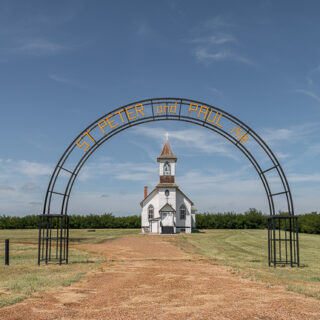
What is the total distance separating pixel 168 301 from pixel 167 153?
38715 millimetres

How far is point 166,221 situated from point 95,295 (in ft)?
116

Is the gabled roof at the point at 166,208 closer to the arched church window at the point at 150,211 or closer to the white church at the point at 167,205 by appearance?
the white church at the point at 167,205

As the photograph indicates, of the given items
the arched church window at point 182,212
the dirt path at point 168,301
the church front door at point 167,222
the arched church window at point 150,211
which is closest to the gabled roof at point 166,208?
the church front door at point 167,222

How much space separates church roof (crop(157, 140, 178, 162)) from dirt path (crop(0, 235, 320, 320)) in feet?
112

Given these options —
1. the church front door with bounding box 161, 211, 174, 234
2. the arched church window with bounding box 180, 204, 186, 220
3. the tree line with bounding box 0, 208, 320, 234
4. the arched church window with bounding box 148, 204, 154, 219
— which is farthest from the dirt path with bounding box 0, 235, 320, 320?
the tree line with bounding box 0, 208, 320, 234

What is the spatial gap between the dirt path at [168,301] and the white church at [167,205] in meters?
31.7

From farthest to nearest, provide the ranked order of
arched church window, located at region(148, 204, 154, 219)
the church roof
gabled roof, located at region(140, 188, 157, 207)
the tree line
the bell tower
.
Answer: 1. the tree line
2. arched church window, located at region(148, 204, 154, 219)
3. gabled roof, located at region(140, 188, 157, 207)
4. the church roof
5. the bell tower

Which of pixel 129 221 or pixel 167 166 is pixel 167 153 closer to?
Result: pixel 167 166

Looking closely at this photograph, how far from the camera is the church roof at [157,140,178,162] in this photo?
153ft

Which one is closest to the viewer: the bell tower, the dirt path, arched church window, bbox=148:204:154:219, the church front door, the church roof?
the dirt path

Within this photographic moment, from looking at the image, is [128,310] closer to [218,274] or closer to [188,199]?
[218,274]

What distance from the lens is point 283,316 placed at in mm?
7332

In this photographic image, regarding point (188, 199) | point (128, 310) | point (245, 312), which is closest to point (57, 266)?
point (128, 310)

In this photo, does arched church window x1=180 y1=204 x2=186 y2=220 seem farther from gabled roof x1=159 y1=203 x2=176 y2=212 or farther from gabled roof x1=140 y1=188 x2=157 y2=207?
gabled roof x1=140 y1=188 x2=157 y2=207
